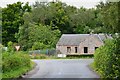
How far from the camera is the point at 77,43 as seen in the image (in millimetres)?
47000

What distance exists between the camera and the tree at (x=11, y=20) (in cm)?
4200

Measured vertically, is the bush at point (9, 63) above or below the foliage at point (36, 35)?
below

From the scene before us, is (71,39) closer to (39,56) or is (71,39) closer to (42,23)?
(42,23)

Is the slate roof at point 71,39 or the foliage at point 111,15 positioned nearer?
the foliage at point 111,15

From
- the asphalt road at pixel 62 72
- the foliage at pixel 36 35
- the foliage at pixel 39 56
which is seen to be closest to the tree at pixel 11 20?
the foliage at pixel 36 35

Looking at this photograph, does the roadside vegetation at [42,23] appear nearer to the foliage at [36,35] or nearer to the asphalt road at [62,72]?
the foliage at [36,35]

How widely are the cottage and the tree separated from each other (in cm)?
573

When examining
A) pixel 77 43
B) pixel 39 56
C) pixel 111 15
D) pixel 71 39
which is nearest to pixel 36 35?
pixel 71 39

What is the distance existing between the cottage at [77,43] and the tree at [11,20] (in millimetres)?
5731

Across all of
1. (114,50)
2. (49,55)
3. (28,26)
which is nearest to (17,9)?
(28,26)

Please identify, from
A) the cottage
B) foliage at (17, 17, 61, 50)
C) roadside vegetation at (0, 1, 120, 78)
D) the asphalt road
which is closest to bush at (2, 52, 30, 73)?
the asphalt road

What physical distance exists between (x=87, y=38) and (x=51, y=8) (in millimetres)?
7525

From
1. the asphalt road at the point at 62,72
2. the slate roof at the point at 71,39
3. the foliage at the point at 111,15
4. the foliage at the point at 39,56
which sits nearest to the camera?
the foliage at the point at 111,15

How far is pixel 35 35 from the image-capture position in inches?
1832
